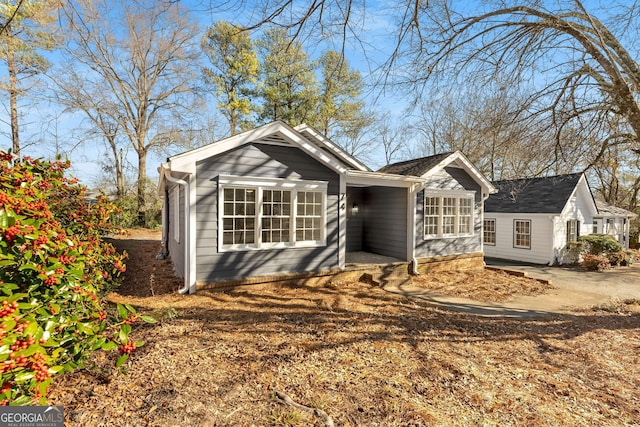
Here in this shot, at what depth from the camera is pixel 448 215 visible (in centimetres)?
1117

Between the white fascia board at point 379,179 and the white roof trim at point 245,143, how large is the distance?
0.69 meters

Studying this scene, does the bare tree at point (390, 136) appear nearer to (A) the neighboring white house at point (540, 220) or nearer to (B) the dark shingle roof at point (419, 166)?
(A) the neighboring white house at point (540, 220)

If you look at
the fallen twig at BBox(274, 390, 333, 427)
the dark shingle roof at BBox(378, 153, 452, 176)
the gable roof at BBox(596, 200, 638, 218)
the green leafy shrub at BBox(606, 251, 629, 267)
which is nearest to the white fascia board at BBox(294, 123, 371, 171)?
the dark shingle roof at BBox(378, 153, 452, 176)

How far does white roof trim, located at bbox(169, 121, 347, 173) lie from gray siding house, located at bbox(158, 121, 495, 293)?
21 millimetres

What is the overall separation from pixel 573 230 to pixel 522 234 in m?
2.52

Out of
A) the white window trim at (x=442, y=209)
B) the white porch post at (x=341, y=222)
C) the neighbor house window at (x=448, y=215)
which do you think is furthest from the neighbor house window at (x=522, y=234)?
the white porch post at (x=341, y=222)

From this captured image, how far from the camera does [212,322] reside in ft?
16.8

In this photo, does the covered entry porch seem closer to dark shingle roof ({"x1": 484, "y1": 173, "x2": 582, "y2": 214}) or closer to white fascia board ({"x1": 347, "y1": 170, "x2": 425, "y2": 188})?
white fascia board ({"x1": 347, "y1": 170, "x2": 425, "y2": 188})

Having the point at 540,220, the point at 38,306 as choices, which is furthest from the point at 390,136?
the point at 38,306

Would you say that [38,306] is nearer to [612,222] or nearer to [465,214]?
[465,214]

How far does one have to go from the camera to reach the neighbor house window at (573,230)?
15445mm

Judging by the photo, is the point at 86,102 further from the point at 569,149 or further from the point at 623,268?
the point at 623,268

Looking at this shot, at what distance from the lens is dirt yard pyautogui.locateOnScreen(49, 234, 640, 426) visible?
9.63 ft

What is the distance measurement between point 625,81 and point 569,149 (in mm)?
1693
